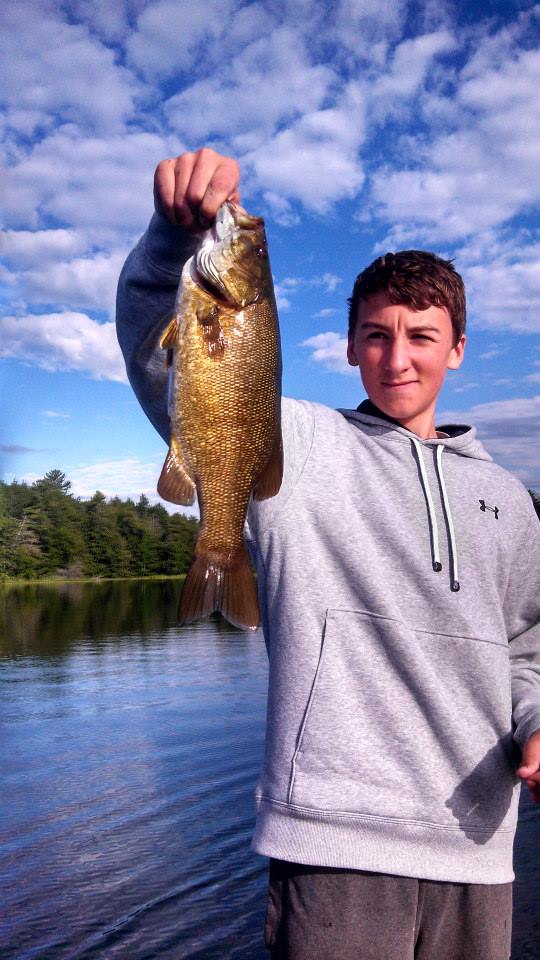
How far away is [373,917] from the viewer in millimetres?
2064

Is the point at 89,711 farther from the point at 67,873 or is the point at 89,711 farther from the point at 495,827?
the point at 495,827

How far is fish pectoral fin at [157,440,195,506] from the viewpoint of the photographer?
2055 millimetres

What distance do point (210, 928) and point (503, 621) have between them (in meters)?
3.49

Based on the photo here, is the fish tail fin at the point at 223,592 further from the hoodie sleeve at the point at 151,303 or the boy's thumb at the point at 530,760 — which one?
the boy's thumb at the point at 530,760

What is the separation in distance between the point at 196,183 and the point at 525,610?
1.80 metres

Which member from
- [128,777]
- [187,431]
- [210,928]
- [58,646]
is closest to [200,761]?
[128,777]

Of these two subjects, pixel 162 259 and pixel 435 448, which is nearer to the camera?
pixel 162 259

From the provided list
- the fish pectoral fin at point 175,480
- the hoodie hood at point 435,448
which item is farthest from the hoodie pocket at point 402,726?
the fish pectoral fin at point 175,480

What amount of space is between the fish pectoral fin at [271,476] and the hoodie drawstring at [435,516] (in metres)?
0.62

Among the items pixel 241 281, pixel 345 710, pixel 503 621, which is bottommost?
pixel 345 710

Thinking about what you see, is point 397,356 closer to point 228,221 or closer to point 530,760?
point 228,221

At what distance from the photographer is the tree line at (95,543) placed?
8125 centimetres

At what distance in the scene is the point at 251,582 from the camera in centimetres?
208

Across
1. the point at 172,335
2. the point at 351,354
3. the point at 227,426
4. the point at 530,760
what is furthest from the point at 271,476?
the point at 530,760
